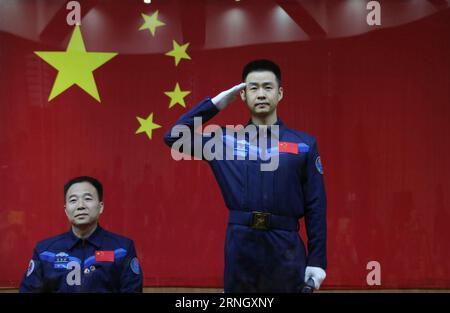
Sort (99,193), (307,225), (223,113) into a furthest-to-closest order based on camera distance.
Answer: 1. (223,113)
2. (99,193)
3. (307,225)

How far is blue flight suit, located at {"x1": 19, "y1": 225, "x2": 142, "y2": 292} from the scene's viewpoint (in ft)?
9.18

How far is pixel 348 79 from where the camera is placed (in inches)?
129

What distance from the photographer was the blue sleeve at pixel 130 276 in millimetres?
2801

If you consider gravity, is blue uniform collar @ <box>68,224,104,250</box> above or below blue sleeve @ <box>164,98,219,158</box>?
below

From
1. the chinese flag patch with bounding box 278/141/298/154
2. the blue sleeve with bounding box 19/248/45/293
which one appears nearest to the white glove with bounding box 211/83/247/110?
the chinese flag patch with bounding box 278/141/298/154

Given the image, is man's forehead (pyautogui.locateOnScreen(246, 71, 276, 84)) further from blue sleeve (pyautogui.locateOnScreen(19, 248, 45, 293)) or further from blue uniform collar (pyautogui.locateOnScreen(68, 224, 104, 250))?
blue sleeve (pyautogui.locateOnScreen(19, 248, 45, 293))

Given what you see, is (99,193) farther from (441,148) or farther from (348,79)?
(441,148)

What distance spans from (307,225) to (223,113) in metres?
0.86

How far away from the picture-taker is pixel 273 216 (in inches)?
105

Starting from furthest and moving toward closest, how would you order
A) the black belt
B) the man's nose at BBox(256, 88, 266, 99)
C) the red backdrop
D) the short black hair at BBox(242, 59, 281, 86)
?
the red backdrop, the short black hair at BBox(242, 59, 281, 86), the man's nose at BBox(256, 88, 266, 99), the black belt

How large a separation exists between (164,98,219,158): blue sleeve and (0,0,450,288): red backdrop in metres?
0.47

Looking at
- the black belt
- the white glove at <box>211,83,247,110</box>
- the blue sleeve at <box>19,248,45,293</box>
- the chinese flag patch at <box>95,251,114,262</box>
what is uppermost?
the white glove at <box>211,83,247,110</box>
